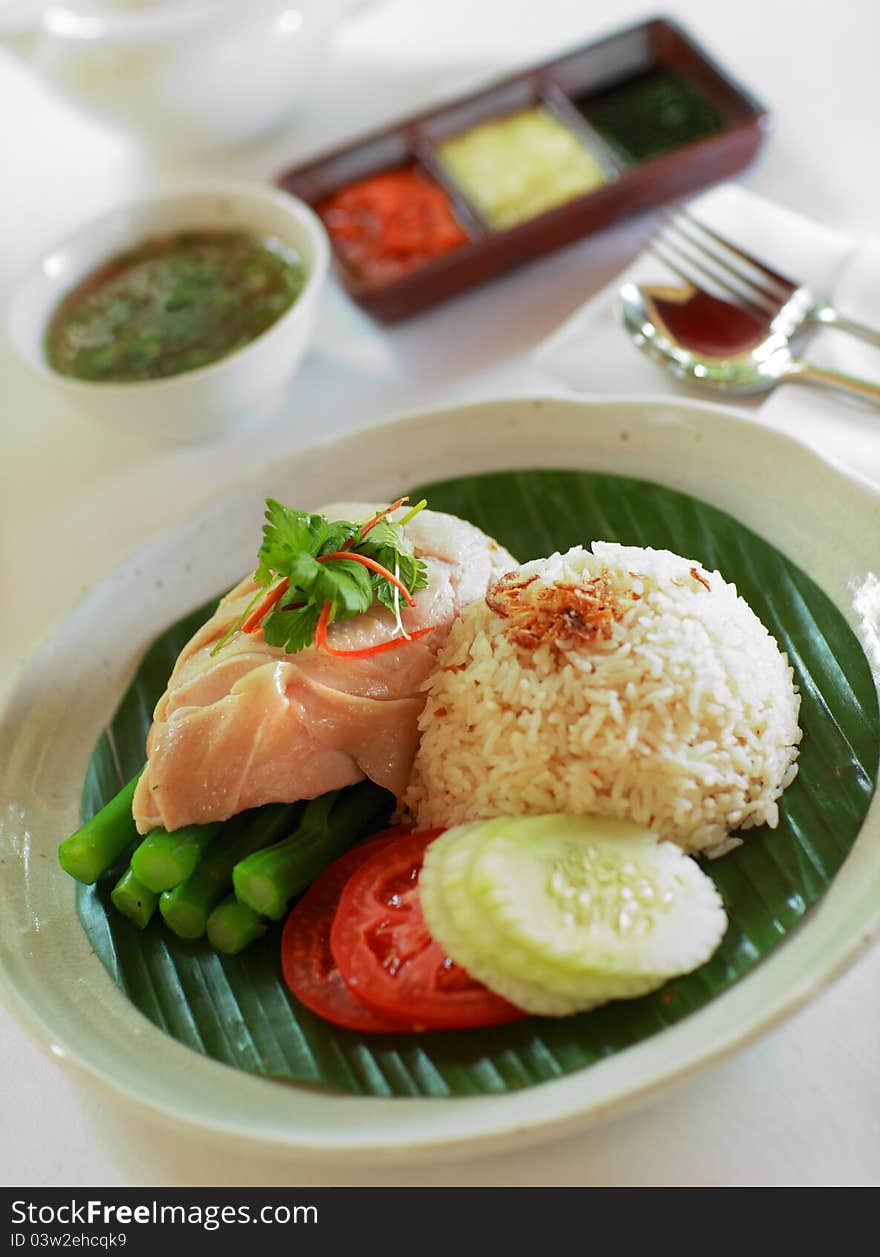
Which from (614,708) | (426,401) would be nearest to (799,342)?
(426,401)

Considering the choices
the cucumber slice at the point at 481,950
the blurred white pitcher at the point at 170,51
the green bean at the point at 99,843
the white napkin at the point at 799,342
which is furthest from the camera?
the blurred white pitcher at the point at 170,51

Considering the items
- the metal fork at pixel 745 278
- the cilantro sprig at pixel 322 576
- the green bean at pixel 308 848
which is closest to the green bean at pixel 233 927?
the green bean at pixel 308 848

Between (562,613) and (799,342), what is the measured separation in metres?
1.60

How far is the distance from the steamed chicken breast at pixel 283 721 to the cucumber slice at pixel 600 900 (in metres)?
0.48

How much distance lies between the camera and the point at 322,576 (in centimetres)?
278

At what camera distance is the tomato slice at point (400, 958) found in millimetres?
2404

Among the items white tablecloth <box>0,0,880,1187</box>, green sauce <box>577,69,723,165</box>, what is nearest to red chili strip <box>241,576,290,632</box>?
white tablecloth <box>0,0,880,1187</box>

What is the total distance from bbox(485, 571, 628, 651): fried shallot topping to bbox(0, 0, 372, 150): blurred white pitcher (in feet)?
9.98

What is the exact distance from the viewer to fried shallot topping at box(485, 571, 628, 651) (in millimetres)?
2736

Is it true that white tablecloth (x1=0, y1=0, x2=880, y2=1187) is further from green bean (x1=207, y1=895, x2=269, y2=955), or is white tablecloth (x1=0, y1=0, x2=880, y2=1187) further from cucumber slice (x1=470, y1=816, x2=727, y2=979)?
green bean (x1=207, y1=895, x2=269, y2=955)

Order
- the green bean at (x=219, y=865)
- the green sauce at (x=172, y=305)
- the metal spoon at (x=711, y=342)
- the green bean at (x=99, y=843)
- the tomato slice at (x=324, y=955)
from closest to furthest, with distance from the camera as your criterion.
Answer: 1. the tomato slice at (x=324, y=955)
2. the green bean at (x=219, y=865)
3. the green bean at (x=99, y=843)
4. the metal spoon at (x=711, y=342)
5. the green sauce at (x=172, y=305)

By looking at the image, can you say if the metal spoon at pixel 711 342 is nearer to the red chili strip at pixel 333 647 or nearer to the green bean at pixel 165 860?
the red chili strip at pixel 333 647

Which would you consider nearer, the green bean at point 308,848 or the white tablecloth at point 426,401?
the white tablecloth at point 426,401

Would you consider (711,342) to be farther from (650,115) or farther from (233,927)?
(233,927)
